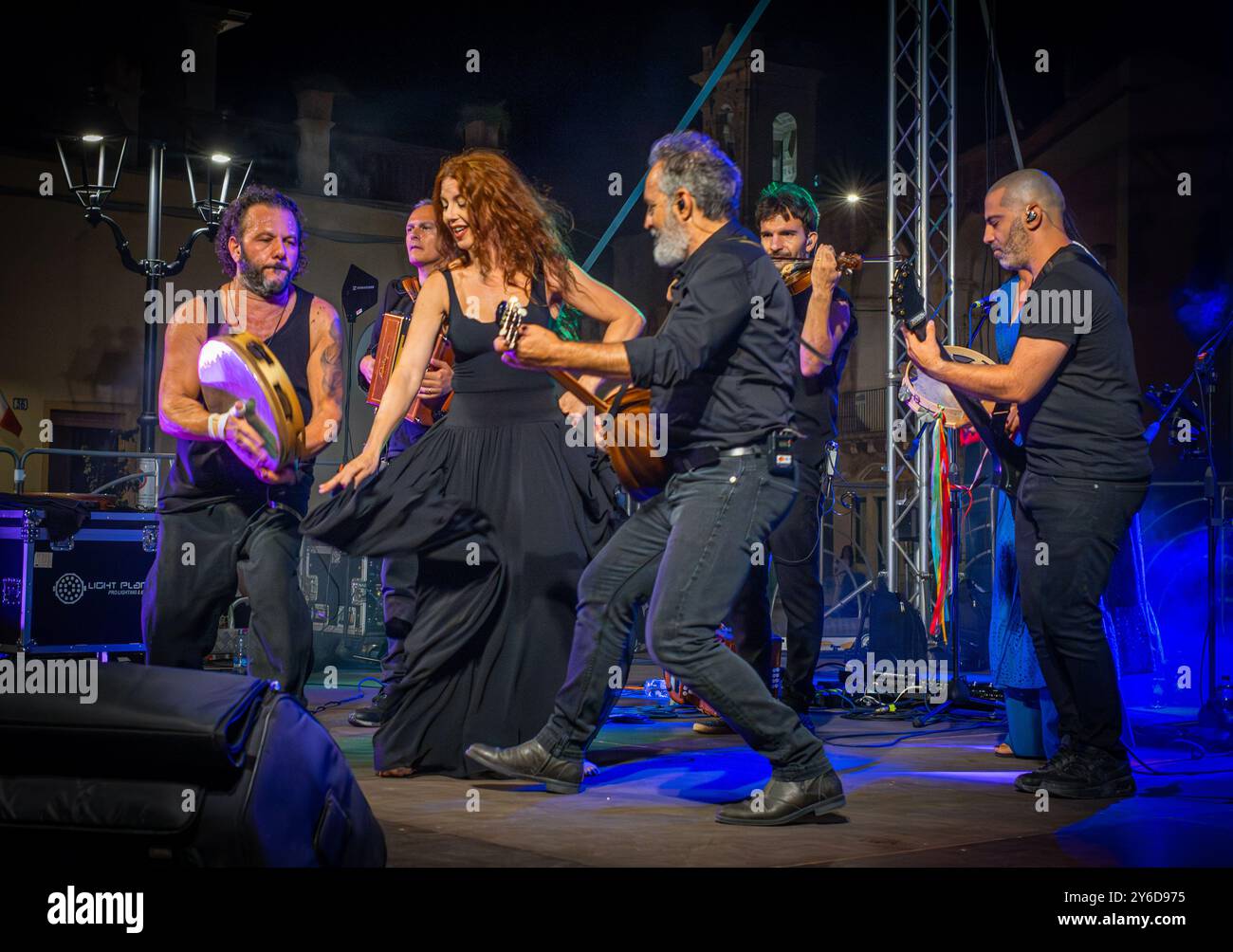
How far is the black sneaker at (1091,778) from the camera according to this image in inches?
165

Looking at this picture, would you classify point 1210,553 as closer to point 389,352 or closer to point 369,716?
point 389,352

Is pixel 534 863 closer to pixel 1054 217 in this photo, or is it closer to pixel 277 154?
pixel 1054 217

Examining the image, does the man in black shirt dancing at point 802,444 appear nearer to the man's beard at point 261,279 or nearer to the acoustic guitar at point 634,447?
the acoustic guitar at point 634,447

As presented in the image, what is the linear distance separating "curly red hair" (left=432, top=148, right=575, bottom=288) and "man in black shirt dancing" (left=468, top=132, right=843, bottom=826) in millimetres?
788

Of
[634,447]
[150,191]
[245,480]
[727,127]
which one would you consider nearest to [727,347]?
[634,447]

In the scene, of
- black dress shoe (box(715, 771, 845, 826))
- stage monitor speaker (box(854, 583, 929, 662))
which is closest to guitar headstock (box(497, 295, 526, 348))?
black dress shoe (box(715, 771, 845, 826))

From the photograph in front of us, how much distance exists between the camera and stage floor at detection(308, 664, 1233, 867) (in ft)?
10.8

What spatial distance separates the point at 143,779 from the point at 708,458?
1.98 meters

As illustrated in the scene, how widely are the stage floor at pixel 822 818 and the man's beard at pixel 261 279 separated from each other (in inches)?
70.4

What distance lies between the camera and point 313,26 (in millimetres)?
14719

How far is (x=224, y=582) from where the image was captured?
4383mm

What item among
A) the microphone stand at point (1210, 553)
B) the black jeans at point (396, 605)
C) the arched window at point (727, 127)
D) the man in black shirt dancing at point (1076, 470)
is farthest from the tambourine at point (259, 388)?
the arched window at point (727, 127)
